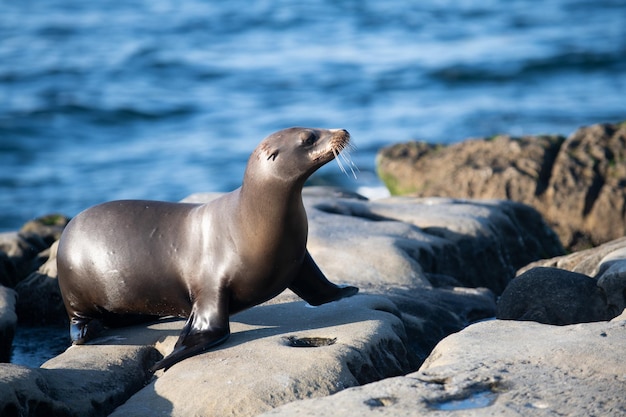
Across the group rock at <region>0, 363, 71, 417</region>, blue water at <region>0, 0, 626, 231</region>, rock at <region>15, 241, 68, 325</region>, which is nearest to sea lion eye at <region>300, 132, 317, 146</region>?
rock at <region>0, 363, 71, 417</region>

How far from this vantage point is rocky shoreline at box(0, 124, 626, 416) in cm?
489

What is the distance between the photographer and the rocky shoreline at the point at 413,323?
489 centimetres

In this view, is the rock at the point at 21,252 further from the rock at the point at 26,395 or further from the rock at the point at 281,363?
the rock at the point at 26,395

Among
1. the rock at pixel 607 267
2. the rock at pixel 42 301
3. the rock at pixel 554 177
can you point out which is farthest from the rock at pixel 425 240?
the rock at pixel 42 301

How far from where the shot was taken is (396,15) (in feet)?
93.4

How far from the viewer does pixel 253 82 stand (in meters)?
22.3

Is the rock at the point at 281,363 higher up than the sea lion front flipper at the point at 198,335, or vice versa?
the sea lion front flipper at the point at 198,335

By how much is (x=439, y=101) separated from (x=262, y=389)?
15637mm

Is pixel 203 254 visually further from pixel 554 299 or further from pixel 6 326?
pixel 554 299

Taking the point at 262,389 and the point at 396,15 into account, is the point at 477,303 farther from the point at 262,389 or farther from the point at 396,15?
the point at 396,15

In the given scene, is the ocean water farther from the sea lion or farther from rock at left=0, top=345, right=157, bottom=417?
rock at left=0, top=345, right=157, bottom=417

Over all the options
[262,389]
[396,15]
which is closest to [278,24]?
[396,15]

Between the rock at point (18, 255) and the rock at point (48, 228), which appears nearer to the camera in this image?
the rock at point (18, 255)

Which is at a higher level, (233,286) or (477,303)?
(233,286)
